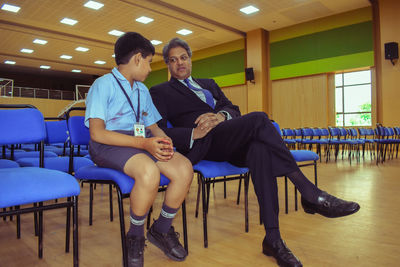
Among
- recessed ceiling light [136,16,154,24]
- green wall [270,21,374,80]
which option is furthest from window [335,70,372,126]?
recessed ceiling light [136,16,154,24]

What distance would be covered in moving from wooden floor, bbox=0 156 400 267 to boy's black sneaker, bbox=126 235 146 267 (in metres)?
0.17

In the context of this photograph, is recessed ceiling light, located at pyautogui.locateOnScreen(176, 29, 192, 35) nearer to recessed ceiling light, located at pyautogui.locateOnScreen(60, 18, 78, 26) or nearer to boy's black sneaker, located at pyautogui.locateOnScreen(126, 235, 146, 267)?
recessed ceiling light, located at pyautogui.locateOnScreen(60, 18, 78, 26)

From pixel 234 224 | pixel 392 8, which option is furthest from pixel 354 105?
pixel 234 224

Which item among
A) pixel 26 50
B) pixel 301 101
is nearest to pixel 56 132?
pixel 301 101

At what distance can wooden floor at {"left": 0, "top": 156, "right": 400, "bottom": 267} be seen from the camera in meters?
1.48

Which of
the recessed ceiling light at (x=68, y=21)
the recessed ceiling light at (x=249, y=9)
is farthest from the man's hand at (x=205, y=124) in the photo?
the recessed ceiling light at (x=68, y=21)

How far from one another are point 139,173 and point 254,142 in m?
0.61

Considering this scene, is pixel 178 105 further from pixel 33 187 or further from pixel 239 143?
pixel 33 187

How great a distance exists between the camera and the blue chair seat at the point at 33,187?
3.35ft

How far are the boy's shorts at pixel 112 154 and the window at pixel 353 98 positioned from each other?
31.2 ft

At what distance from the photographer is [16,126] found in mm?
1557

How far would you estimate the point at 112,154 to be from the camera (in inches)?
55.2

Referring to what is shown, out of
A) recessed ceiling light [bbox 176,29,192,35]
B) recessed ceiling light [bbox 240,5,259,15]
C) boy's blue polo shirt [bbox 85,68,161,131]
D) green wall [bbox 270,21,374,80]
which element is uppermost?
recessed ceiling light [bbox 240,5,259,15]

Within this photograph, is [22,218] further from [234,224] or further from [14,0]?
[14,0]
